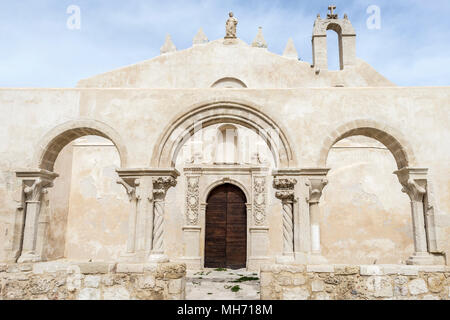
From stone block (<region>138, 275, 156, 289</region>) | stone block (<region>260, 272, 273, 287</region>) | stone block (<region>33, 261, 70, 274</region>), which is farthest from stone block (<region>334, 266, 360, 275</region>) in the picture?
stone block (<region>33, 261, 70, 274</region>)

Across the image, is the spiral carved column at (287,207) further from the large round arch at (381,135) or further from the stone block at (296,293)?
the stone block at (296,293)

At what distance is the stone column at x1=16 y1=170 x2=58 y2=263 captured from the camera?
6363 mm

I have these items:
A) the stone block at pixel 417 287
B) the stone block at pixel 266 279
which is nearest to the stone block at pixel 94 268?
the stone block at pixel 266 279

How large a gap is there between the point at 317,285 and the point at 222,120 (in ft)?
11.3

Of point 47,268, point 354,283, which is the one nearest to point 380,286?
point 354,283

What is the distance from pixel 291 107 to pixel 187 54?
272 inches

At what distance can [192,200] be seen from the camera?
10727 millimetres

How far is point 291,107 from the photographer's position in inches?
263

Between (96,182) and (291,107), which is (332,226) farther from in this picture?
(96,182)

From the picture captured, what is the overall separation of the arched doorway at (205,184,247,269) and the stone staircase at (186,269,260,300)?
1574 millimetres

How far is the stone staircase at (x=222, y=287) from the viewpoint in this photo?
20.3 ft

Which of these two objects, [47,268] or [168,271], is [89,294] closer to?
[47,268]

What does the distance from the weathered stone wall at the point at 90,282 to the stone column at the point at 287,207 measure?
7.68 feet

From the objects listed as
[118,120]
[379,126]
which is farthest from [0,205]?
[379,126]
